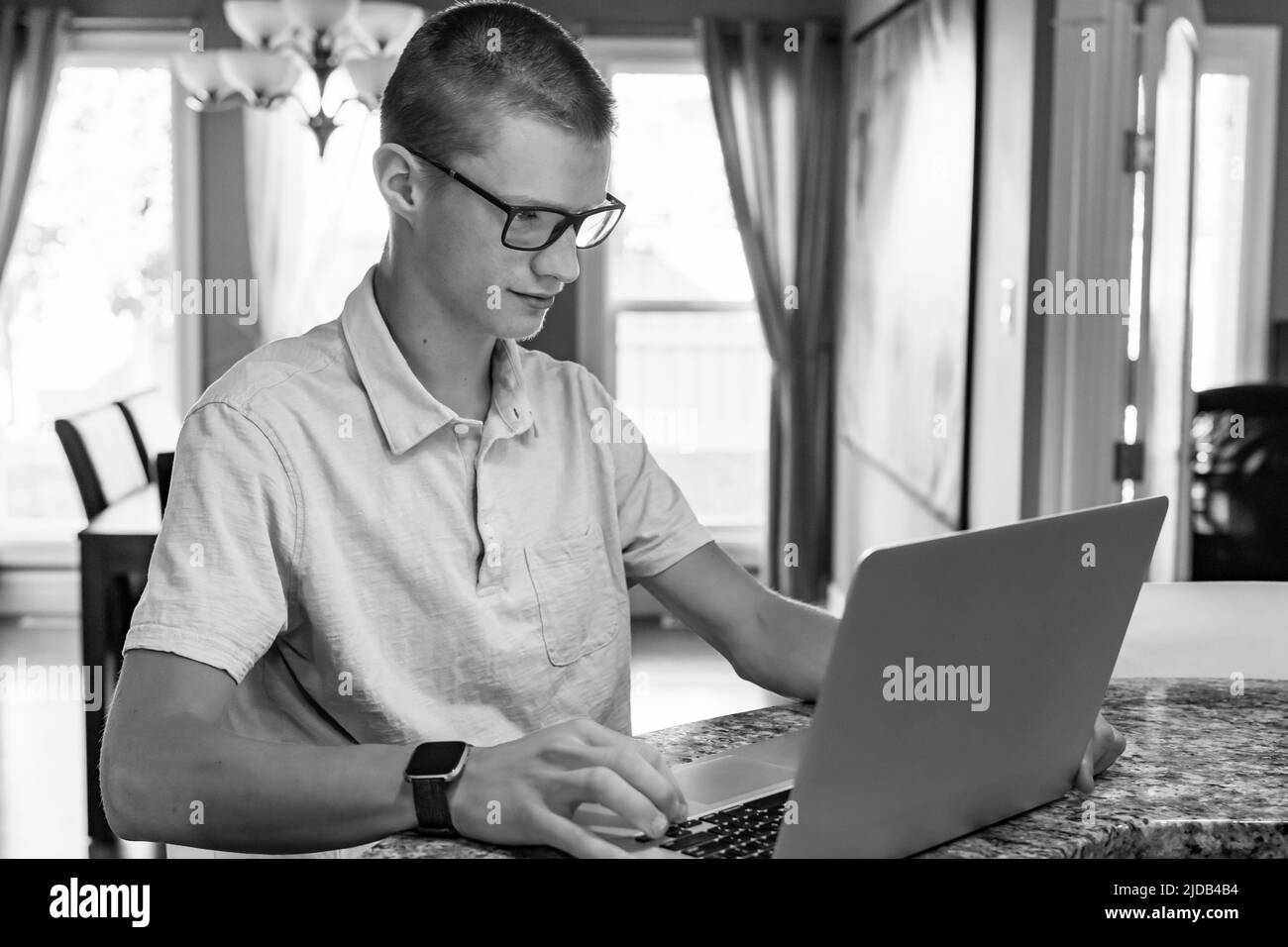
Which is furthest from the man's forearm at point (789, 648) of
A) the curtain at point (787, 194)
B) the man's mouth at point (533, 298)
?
the curtain at point (787, 194)

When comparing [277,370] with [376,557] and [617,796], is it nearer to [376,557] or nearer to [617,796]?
[376,557]

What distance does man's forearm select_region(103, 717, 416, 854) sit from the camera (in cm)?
81

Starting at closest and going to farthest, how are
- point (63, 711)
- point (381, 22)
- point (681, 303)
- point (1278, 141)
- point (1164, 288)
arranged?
point (1164, 288) → point (381, 22) → point (63, 711) → point (1278, 141) → point (681, 303)

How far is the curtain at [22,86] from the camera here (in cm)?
469

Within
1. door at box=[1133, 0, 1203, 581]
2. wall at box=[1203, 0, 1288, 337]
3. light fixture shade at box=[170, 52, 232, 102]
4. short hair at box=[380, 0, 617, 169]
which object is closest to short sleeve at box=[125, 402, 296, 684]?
short hair at box=[380, 0, 617, 169]

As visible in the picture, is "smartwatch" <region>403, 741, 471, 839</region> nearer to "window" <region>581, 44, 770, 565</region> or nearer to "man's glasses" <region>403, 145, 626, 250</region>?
"man's glasses" <region>403, 145, 626, 250</region>

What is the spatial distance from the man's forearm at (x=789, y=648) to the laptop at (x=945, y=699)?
275 mm

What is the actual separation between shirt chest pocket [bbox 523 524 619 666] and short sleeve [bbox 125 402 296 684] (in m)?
0.22

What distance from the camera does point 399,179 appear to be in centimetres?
106

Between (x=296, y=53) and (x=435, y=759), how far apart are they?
9.44ft

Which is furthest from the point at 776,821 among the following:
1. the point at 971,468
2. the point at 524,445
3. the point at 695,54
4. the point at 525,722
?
the point at 695,54
